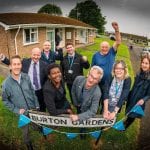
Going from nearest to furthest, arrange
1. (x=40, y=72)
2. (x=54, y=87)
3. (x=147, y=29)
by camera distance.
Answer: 1. (x=54, y=87)
2. (x=40, y=72)
3. (x=147, y=29)

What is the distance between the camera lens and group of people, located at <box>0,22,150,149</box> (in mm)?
3615

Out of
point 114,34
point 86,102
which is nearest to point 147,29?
point 114,34

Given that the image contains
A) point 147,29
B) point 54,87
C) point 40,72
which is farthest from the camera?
point 147,29

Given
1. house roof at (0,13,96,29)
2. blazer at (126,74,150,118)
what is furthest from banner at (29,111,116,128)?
house roof at (0,13,96,29)

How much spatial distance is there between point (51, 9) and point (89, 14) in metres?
0.61

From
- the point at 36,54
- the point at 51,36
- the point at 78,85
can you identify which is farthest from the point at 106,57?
the point at 51,36

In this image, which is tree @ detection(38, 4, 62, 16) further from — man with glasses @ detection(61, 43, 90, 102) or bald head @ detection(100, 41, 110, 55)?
bald head @ detection(100, 41, 110, 55)

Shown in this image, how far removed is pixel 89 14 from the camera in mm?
4652

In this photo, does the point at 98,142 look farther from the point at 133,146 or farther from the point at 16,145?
the point at 16,145

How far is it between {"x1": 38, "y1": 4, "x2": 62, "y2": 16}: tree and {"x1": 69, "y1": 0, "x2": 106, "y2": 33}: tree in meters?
0.21

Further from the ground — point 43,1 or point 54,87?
point 43,1

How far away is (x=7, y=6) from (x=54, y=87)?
1.67 m

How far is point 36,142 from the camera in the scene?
460cm

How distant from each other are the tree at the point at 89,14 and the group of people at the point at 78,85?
58cm
